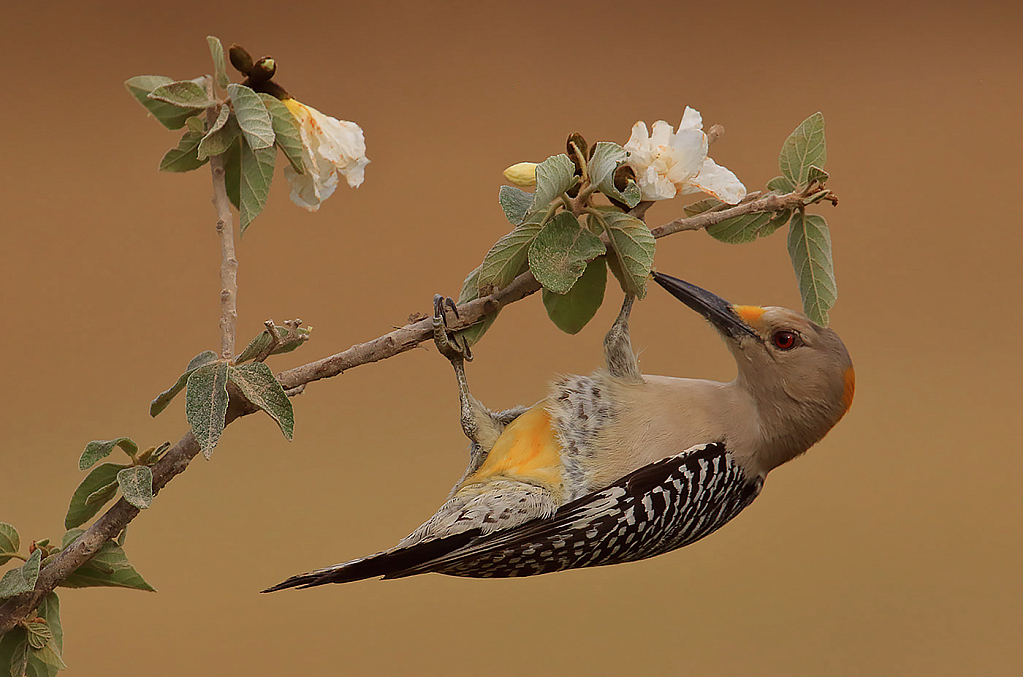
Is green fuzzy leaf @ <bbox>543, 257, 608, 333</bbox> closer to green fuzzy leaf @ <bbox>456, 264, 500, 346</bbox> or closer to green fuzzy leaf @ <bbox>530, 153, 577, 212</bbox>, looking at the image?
green fuzzy leaf @ <bbox>456, 264, 500, 346</bbox>

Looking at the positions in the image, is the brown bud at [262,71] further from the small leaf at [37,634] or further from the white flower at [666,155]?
the small leaf at [37,634]

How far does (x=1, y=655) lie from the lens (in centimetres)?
119

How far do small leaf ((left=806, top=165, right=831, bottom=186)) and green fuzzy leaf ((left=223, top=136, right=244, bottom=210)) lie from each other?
822 millimetres

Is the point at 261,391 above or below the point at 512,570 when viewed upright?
above

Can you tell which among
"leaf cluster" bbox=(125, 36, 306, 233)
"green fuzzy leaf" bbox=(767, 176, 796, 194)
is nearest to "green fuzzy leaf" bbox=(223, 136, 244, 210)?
"leaf cluster" bbox=(125, 36, 306, 233)

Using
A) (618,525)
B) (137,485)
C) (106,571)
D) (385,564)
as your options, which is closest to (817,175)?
(618,525)

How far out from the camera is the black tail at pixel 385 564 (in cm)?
121

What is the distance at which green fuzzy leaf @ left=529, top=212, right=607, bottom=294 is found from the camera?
3.54ft

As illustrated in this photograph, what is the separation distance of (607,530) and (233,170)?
839mm

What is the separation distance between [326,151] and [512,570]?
0.80 metres

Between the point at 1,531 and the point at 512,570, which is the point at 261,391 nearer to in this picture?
the point at 1,531

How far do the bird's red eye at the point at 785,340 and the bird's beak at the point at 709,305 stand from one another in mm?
38

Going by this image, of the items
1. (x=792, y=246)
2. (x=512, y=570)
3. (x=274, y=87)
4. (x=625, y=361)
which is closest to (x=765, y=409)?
(x=625, y=361)

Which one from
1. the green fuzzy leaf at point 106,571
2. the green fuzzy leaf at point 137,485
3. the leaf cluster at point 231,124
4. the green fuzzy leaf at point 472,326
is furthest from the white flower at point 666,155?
the green fuzzy leaf at point 106,571
